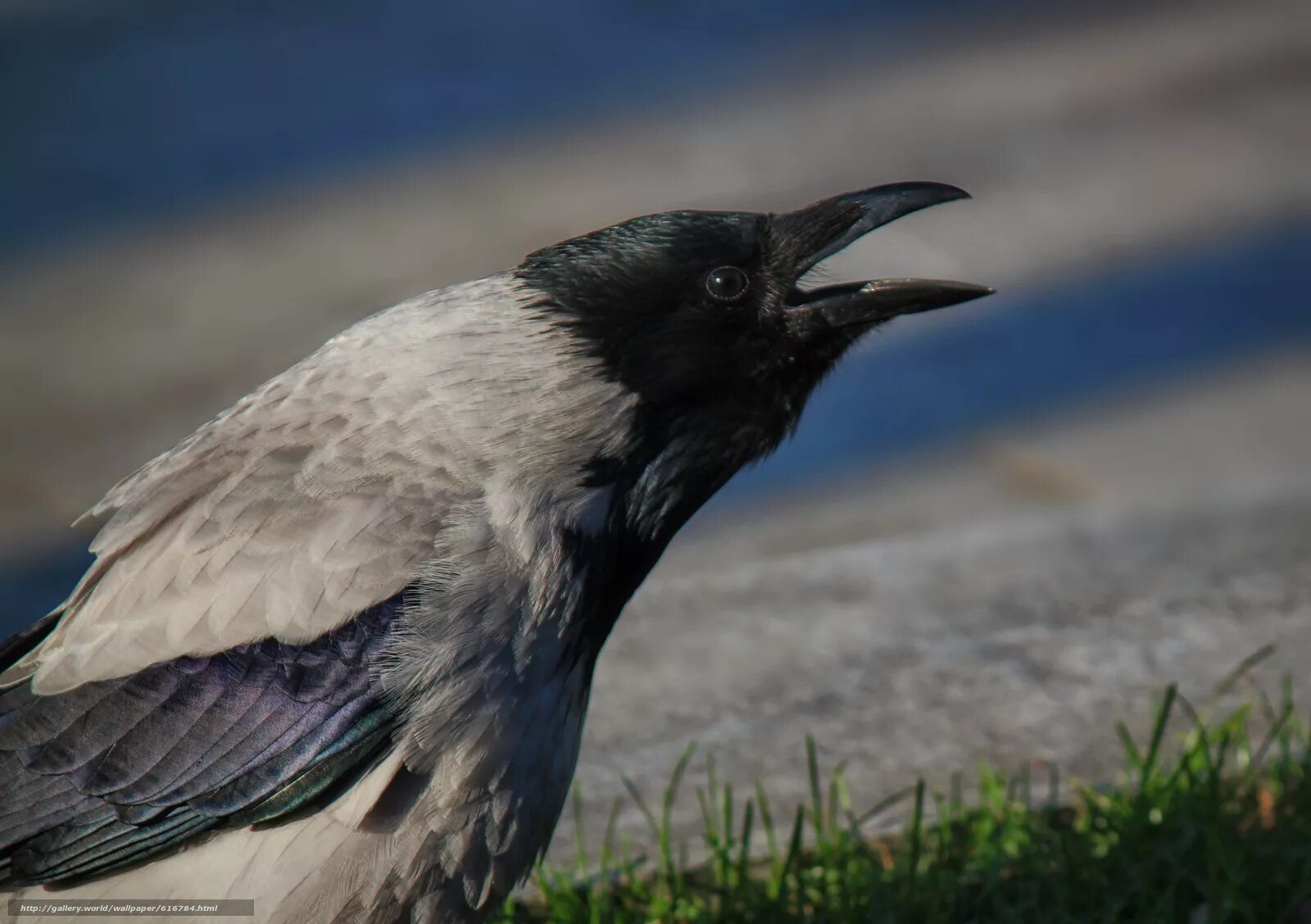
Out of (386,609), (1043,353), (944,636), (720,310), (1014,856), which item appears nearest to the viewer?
(386,609)

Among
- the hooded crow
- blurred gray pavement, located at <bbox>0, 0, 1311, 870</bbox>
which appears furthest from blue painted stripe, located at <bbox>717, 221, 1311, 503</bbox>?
the hooded crow

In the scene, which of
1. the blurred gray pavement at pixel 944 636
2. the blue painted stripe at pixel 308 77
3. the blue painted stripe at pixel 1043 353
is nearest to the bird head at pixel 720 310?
the blurred gray pavement at pixel 944 636

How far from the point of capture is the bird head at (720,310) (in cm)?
315

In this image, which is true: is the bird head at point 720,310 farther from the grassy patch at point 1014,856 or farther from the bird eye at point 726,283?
the grassy patch at point 1014,856

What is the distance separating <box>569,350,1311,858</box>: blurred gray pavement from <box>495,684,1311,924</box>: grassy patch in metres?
0.20

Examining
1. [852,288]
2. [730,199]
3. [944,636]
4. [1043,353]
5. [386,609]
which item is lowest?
[944,636]

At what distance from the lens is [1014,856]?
3.61 meters

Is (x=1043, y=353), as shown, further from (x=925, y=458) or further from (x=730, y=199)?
(x=730, y=199)

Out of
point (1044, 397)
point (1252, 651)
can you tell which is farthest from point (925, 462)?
point (1252, 651)

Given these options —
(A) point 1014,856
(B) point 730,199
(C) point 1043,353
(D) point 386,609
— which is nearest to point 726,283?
(D) point 386,609

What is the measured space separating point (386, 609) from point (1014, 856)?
1.47m

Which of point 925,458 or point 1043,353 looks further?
point 1043,353

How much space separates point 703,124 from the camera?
860 cm

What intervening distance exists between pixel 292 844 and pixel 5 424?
4106mm
